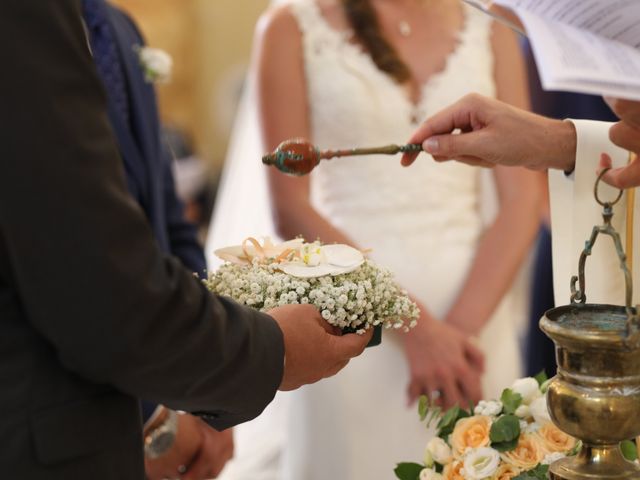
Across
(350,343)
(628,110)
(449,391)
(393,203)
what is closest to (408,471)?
(350,343)

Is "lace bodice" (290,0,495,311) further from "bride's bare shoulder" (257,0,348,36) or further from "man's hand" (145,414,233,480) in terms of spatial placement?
"man's hand" (145,414,233,480)

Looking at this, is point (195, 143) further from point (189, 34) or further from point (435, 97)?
point (435, 97)

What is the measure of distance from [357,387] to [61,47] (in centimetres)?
168

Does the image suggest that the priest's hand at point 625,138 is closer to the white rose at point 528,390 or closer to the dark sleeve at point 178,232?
the white rose at point 528,390

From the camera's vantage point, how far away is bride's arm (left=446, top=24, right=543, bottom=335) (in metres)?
2.54

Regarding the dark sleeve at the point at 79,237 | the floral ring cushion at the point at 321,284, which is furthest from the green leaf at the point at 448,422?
the dark sleeve at the point at 79,237

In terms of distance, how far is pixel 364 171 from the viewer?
2646 mm

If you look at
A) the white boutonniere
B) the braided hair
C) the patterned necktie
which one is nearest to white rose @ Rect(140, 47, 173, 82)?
the white boutonniere

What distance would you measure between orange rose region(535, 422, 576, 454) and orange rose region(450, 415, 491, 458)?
0.25ft

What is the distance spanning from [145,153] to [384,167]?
2.40ft

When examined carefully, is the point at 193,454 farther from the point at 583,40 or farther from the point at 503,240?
the point at 583,40

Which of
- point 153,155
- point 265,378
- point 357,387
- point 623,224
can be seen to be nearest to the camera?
point 265,378

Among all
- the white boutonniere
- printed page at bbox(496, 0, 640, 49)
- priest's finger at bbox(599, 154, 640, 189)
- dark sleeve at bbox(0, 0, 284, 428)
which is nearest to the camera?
dark sleeve at bbox(0, 0, 284, 428)

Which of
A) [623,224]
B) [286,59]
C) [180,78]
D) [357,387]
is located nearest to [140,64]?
[286,59]
